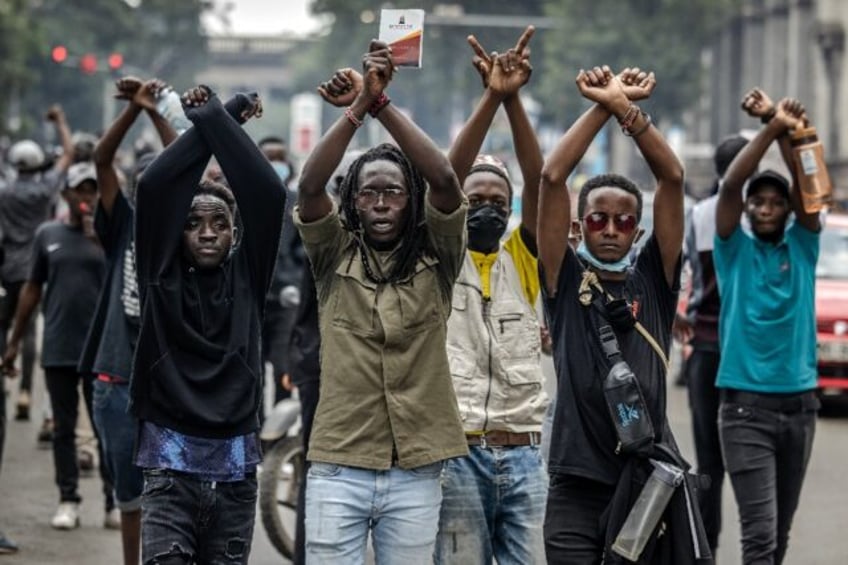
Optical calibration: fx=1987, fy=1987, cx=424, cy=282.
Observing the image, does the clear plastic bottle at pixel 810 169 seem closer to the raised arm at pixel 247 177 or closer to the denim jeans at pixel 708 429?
the denim jeans at pixel 708 429

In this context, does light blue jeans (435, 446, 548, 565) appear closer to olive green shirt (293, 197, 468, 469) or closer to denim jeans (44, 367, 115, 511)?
olive green shirt (293, 197, 468, 469)

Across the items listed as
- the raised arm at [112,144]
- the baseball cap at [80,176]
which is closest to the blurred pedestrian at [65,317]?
the baseball cap at [80,176]

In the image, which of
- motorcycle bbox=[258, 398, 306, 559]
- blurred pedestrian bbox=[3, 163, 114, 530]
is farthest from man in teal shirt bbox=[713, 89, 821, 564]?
blurred pedestrian bbox=[3, 163, 114, 530]

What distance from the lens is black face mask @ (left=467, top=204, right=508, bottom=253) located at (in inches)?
259

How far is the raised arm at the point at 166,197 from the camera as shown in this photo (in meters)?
6.11

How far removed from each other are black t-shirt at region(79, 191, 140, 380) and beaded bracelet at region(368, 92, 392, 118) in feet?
8.91

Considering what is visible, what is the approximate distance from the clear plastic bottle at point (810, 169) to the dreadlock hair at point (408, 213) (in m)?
2.08

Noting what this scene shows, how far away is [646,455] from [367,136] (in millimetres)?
65238

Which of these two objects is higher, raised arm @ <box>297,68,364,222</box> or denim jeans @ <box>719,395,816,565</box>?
raised arm @ <box>297,68,364,222</box>

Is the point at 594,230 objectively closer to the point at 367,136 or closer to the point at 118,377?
the point at 118,377

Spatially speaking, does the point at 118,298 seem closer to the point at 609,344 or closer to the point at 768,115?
the point at 768,115

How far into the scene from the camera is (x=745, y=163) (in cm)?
768

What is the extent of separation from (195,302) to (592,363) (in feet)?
4.05

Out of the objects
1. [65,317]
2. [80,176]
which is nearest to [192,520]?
[80,176]
